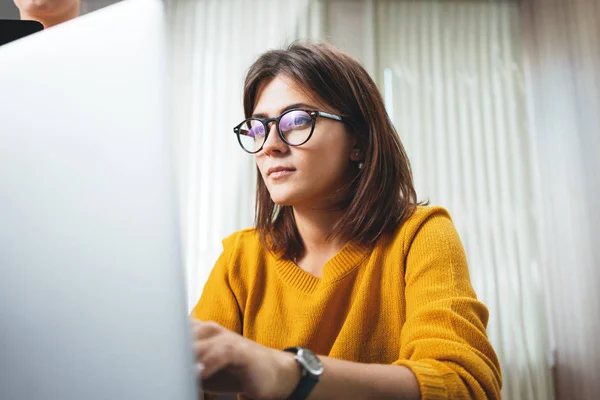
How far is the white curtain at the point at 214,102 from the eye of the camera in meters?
2.96

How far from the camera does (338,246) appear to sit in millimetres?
1029

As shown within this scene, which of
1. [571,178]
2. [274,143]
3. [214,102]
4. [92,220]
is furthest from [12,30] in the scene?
[571,178]

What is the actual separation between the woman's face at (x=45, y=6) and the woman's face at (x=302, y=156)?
419mm

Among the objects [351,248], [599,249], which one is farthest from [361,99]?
[599,249]

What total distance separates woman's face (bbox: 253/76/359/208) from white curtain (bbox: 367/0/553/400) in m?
2.12

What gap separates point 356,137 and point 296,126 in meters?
0.16

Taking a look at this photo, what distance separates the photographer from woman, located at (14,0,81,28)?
968 millimetres

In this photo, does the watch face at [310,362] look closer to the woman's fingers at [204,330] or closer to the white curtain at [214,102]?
the woman's fingers at [204,330]

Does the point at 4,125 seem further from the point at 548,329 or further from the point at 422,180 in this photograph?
the point at 548,329

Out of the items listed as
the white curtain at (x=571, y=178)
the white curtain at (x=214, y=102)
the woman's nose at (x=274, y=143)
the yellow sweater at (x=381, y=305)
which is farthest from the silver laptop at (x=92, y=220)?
the white curtain at (x=571, y=178)

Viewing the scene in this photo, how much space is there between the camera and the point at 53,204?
344 mm

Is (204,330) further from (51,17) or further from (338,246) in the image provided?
(51,17)

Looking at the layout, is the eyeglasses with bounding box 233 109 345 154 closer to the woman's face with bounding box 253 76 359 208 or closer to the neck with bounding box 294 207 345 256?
the woman's face with bounding box 253 76 359 208

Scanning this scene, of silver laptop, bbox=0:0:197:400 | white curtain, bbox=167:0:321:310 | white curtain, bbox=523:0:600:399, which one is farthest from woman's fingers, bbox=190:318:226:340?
white curtain, bbox=523:0:600:399
